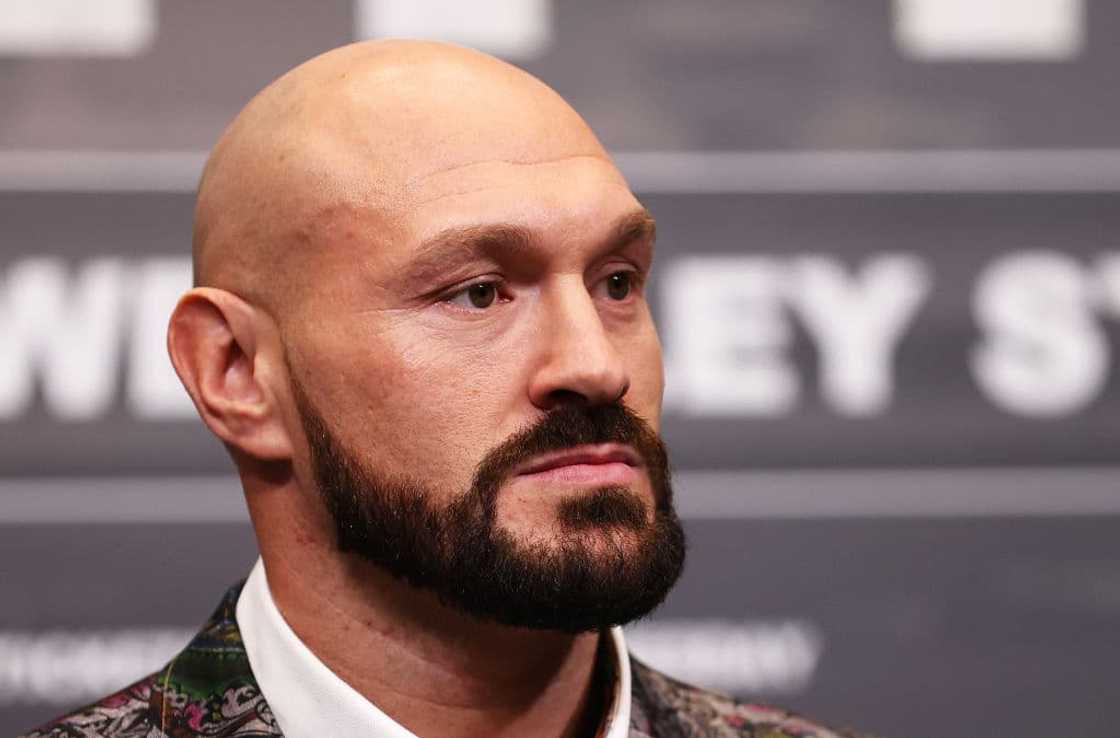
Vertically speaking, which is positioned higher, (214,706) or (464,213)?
(464,213)

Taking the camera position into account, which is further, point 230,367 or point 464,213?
point 230,367

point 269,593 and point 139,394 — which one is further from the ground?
point 269,593

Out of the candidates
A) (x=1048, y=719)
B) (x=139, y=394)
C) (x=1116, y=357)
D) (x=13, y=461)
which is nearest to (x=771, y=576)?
(x=1048, y=719)

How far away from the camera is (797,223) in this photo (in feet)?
6.17

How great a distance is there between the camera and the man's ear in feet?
3.86

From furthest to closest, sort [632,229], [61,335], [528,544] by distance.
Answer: [61,335], [632,229], [528,544]

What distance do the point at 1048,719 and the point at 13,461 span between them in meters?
1.43

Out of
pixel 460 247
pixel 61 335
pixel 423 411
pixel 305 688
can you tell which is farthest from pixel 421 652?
pixel 61 335

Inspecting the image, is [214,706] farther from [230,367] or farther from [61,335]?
[61,335]

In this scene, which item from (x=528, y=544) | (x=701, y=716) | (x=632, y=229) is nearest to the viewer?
(x=528, y=544)

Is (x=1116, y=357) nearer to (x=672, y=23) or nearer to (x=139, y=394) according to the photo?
(x=672, y=23)

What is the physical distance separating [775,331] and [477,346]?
0.87 metres

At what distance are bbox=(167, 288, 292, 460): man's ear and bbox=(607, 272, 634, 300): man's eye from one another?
11.7 inches

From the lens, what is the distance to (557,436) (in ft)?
3.51
